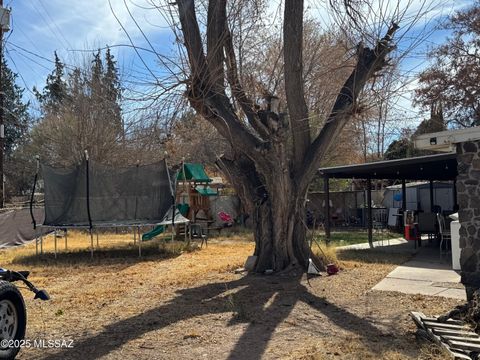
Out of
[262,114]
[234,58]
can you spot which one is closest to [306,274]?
[262,114]

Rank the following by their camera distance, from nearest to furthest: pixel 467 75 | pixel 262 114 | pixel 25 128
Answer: pixel 262 114 → pixel 467 75 → pixel 25 128

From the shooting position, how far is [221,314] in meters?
6.99

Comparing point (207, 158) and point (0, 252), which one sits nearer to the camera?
point (0, 252)

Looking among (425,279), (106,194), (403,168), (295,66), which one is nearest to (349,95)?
(295,66)

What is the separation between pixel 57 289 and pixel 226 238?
1005cm

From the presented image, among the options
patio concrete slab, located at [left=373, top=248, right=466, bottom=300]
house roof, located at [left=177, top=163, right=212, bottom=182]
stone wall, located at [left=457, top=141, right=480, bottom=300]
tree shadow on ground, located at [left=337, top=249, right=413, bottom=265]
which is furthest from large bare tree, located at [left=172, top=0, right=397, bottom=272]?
house roof, located at [left=177, top=163, right=212, bottom=182]

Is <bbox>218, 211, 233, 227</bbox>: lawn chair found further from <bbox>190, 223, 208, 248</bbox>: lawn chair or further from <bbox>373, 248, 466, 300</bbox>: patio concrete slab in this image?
<bbox>373, 248, 466, 300</bbox>: patio concrete slab

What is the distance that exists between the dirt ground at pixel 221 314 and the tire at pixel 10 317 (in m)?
0.31

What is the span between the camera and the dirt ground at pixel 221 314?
17.9ft

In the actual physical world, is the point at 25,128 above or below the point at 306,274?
above

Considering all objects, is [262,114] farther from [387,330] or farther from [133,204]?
[133,204]

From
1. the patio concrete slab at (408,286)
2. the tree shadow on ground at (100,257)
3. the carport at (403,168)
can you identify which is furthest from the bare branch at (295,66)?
the tree shadow on ground at (100,257)

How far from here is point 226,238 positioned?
18859mm

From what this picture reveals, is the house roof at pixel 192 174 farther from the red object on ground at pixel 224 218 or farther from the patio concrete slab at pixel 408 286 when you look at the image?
the patio concrete slab at pixel 408 286
